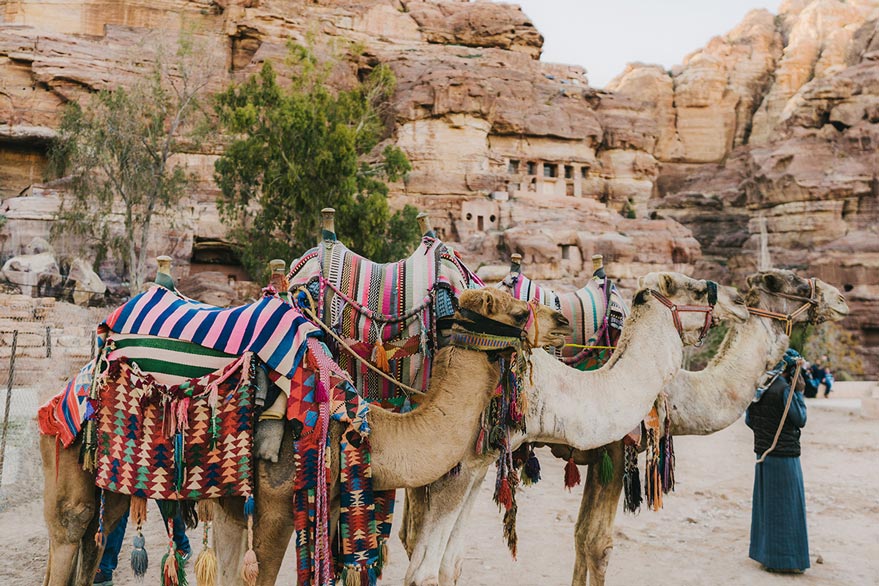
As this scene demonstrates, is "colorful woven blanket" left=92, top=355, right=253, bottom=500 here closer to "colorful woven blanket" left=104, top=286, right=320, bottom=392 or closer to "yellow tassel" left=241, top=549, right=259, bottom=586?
"colorful woven blanket" left=104, top=286, right=320, bottom=392

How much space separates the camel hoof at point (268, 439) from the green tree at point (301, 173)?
1927cm

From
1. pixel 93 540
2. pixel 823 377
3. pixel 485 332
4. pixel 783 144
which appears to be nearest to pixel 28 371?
pixel 93 540

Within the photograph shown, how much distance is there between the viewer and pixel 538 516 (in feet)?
26.1

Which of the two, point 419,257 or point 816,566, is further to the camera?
point 816,566

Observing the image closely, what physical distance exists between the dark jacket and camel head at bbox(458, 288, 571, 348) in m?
3.11

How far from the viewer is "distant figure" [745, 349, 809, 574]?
5965mm

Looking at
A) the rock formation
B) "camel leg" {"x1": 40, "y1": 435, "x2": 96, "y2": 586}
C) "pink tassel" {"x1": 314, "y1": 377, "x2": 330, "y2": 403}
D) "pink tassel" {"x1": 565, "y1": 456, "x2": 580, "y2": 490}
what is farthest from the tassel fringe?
the rock formation

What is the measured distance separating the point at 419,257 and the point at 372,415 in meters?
1.67

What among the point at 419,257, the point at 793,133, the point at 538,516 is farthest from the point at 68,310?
the point at 793,133

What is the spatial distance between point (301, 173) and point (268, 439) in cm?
2079

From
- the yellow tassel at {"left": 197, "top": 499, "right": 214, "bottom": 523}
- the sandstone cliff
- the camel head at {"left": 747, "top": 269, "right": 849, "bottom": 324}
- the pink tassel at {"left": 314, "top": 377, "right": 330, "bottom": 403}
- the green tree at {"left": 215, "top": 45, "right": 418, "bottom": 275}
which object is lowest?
the yellow tassel at {"left": 197, "top": 499, "right": 214, "bottom": 523}

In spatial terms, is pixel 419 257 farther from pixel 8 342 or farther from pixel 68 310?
pixel 68 310

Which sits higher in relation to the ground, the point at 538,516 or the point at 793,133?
the point at 793,133

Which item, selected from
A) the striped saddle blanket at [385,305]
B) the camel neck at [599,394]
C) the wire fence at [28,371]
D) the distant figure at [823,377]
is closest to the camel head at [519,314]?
the camel neck at [599,394]
